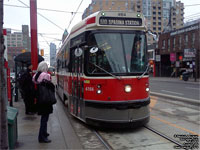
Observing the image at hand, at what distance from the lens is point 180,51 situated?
41.2 metres

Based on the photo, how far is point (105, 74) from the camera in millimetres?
5961

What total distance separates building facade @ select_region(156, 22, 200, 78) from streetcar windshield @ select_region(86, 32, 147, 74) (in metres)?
29.3

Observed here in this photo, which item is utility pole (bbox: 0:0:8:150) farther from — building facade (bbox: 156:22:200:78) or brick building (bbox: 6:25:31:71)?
building facade (bbox: 156:22:200:78)

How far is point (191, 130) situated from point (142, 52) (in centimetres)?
269

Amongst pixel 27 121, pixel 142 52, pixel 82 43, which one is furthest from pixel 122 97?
pixel 27 121

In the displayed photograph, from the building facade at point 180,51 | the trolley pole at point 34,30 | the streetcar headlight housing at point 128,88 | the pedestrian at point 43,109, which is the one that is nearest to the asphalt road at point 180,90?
the streetcar headlight housing at point 128,88

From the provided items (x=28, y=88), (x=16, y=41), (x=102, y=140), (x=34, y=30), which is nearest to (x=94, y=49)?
(x=102, y=140)

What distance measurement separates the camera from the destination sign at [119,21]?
6199 mm

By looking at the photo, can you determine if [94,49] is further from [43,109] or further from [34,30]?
[34,30]

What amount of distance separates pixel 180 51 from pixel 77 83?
125 feet

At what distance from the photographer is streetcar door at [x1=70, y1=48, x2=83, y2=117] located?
6586mm

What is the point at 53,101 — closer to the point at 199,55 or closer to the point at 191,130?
the point at 191,130

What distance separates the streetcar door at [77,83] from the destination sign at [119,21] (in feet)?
3.52

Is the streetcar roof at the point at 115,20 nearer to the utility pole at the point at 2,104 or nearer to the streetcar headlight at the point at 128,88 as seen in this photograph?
the streetcar headlight at the point at 128,88
